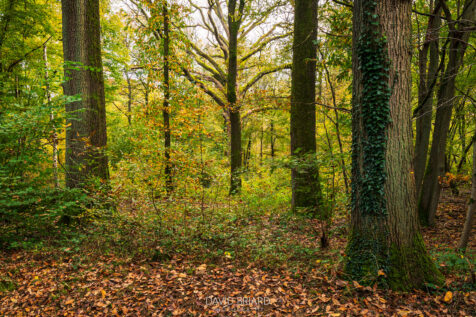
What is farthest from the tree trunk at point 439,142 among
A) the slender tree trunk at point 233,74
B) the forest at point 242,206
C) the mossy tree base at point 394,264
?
the slender tree trunk at point 233,74

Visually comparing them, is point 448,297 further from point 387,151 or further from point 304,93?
point 304,93

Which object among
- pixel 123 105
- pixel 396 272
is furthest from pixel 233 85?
pixel 123 105

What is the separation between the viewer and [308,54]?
6.63 meters

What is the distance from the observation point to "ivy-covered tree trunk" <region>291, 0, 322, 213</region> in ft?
21.5

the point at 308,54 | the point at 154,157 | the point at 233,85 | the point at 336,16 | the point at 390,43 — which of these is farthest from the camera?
the point at 233,85

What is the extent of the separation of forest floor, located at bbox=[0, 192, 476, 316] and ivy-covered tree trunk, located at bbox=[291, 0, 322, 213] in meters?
1.98

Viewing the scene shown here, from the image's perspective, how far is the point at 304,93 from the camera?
6.70 meters

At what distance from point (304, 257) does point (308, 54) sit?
538 cm

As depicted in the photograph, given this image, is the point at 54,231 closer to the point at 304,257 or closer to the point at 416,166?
the point at 304,257

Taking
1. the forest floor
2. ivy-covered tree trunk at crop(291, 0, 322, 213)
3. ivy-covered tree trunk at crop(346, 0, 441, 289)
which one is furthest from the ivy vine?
ivy-covered tree trunk at crop(291, 0, 322, 213)

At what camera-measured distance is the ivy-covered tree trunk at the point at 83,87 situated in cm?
567

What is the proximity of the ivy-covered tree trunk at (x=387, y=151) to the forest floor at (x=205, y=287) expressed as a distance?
33 cm

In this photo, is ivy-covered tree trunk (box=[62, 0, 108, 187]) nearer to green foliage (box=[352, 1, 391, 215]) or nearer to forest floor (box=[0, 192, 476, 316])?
forest floor (box=[0, 192, 476, 316])

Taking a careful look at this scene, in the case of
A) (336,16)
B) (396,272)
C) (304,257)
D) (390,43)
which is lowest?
(304,257)
